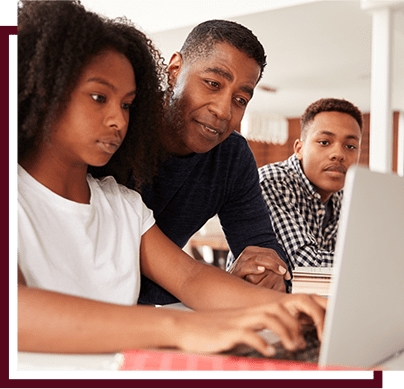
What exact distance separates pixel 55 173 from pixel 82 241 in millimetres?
128

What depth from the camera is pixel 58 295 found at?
0.50 m

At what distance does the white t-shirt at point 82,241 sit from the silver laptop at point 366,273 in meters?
0.44

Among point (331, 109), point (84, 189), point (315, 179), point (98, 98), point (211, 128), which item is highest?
point (331, 109)

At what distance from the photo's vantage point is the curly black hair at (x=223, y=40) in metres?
1.13

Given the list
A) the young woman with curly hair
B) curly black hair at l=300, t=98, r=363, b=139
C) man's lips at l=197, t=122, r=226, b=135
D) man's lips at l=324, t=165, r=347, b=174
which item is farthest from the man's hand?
curly black hair at l=300, t=98, r=363, b=139

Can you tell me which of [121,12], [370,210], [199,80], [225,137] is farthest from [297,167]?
[121,12]

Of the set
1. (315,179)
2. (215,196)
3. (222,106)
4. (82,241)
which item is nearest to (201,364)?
(82,241)

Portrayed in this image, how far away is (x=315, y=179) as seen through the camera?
1.74 m

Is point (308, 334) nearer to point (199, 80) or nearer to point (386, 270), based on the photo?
point (386, 270)

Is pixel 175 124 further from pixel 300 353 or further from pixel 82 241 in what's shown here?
pixel 300 353

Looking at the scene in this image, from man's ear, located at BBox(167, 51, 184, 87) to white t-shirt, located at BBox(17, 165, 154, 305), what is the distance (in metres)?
0.48

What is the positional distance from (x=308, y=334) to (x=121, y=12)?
163 inches

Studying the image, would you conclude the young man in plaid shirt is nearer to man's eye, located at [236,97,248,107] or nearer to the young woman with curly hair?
man's eye, located at [236,97,248,107]

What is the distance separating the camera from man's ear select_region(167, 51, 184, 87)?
125cm
